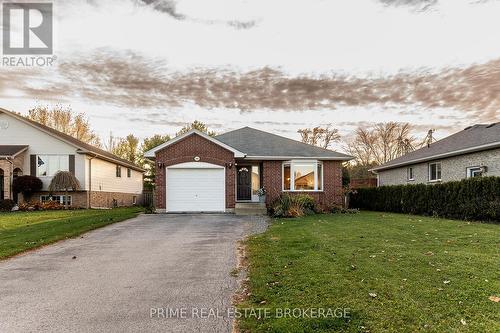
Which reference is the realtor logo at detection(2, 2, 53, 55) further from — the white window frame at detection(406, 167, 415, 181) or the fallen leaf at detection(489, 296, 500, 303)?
the white window frame at detection(406, 167, 415, 181)

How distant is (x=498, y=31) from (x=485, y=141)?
5165 millimetres

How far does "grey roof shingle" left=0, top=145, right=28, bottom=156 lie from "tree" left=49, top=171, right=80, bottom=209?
9.04 feet

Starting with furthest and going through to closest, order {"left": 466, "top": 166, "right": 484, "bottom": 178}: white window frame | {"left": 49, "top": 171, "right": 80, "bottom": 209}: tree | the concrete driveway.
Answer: {"left": 49, "top": 171, "right": 80, "bottom": 209}: tree < {"left": 466, "top": 166, "right": 484, "bottom": 178}: white window frame < the concrete driveway

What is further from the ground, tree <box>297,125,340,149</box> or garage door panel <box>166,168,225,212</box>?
tree <box>297,125,340,149</box>

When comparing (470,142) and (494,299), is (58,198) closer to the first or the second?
(470,142)

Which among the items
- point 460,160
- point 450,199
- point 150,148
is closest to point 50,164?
point 150,148

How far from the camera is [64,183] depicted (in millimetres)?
22891

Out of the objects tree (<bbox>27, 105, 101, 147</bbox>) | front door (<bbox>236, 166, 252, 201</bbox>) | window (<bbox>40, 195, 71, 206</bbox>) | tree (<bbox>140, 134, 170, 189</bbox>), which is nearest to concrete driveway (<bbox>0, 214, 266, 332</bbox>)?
front door (<bbox>236, 166, 252, 201</bbox>)

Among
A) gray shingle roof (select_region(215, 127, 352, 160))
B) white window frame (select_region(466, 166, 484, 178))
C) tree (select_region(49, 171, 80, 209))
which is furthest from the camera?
tree (select_region(49, 171, 80, 209))

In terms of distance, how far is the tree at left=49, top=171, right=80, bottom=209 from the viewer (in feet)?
74.7

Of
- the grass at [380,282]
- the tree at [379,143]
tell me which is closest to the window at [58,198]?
the grass at [380,282]

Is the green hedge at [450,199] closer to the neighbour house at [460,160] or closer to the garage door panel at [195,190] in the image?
the neighbour house at [460,160]

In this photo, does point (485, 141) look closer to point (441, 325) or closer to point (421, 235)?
point (421, 235)

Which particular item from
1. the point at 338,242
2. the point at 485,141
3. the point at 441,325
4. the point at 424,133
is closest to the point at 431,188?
the point at 485,141
